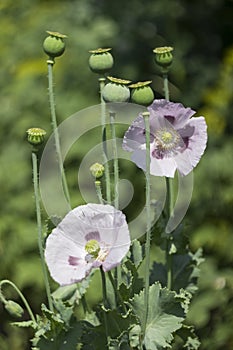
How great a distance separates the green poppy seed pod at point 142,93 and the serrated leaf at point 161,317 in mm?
177

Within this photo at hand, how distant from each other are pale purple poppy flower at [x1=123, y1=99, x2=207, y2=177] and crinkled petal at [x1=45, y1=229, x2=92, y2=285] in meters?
0.10

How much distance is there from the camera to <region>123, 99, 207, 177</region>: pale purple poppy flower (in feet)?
2.51

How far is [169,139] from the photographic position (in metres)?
0.80

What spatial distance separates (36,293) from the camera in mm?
2021

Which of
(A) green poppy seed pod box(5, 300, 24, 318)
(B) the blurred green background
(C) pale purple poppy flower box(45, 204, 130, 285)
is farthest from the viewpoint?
(B) the blurred green background

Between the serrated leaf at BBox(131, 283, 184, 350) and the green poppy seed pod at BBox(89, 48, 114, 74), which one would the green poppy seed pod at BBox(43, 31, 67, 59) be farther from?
the serrated leaf at BBox(131, 283, 184, 350)

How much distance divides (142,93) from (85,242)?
152mm

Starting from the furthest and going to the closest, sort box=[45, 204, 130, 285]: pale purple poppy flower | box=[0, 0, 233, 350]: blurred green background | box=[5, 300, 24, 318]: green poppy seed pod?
box=[0, 0, 233, 350]: blurred green background → box=[5, 300, 24, 318]: green poppy seed pod → box=[45, 204, 130, 285]: pale purple poppy flower

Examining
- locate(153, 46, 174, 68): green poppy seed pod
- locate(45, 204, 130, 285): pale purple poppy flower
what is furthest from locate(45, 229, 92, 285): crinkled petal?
locate(153, 46, 174, 68): green poppy seed pod

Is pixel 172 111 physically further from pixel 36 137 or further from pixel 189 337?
pixel 189 337

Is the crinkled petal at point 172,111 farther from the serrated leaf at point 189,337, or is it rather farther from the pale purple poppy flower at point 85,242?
the serrated leaf at point 189,337

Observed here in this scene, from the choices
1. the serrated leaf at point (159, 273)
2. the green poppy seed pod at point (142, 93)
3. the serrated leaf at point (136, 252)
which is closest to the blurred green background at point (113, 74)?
the serrated leaf at point (159, 273)

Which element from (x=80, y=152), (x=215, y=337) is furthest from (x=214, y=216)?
(x=215, y=337)

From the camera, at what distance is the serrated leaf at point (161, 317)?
768 millimetres
